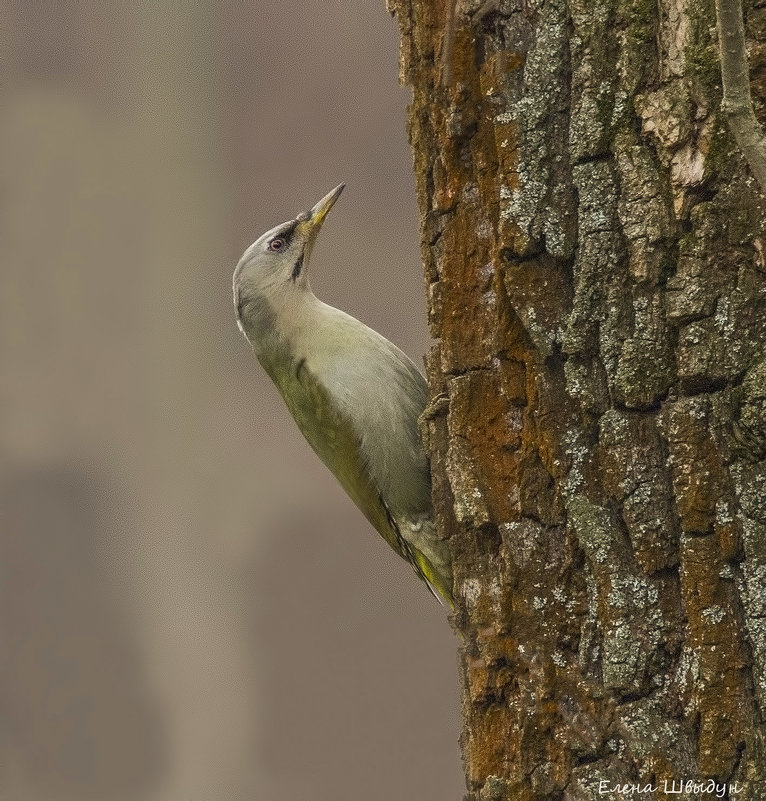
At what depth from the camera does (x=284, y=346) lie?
11.7 ft

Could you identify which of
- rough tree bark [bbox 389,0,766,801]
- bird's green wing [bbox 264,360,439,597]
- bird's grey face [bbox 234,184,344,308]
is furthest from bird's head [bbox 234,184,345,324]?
rough tree bark [bbox 389,0,766,801]

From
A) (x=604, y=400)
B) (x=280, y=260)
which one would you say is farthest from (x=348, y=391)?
(x=604, y=400)

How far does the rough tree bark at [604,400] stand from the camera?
1.79 m

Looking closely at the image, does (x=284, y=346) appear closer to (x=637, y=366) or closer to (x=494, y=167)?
(x=494, y=167)

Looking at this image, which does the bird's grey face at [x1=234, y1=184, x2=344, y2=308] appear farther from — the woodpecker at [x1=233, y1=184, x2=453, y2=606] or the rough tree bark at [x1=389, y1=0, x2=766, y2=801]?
the rough tree bark at [x1=389, y1=0, x2=766, y2=801]

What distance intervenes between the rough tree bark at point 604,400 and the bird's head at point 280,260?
160 cm

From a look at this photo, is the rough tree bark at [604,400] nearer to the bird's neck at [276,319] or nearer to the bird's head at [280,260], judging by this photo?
the bird's neck at [276,319]

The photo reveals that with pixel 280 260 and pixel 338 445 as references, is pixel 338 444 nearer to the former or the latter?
pixel 338 445

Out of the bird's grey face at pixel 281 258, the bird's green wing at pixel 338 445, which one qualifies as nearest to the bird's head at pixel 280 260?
the bird's grey face at pixel 281 258

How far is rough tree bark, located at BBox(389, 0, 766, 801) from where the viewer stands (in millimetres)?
1787

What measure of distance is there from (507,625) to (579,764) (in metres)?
0.27

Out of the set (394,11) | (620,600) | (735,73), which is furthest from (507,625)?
(394,11)

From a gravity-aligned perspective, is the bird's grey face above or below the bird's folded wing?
above

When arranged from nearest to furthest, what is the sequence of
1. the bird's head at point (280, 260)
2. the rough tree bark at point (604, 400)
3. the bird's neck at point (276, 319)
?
1. the rough tree bark at point (604, 400)
2. the bird's neck at point (276, 319)
3. the bird's head at point (280, 260)
